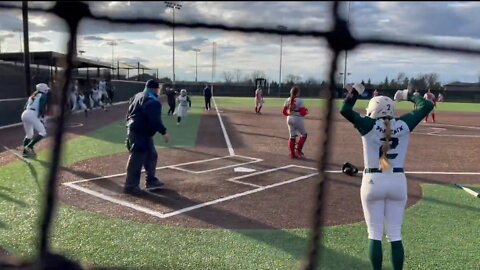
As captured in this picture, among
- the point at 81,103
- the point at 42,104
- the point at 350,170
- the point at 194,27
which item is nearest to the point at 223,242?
the point at 194,27

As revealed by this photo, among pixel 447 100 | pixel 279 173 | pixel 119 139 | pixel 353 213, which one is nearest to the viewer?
pixel 353 213

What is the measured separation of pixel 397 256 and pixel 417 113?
132 cm

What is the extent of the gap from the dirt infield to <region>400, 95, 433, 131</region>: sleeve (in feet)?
2.13

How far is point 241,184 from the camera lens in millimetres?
7266

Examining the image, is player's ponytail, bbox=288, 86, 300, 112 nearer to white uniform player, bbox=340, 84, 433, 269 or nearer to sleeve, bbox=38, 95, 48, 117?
white uniform player, bbox=340, 84, 433, 269

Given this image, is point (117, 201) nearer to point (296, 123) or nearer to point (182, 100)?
point (296, 123)

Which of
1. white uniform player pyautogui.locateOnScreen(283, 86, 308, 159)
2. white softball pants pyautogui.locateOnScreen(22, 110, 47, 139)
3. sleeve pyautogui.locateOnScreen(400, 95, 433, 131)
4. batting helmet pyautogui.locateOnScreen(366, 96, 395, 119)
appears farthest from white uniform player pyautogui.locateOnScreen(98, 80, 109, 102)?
batting helmet pyautogui.locateOnScreen(366, 96, 395, 119)

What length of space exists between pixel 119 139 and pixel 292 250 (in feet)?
30.4

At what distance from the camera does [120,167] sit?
8555mm

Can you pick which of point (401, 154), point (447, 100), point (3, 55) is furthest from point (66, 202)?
point (447, 100)

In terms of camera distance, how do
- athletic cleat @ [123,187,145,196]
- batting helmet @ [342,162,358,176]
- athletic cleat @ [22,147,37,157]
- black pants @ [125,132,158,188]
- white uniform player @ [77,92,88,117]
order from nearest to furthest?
1. black pants @ [125,132,158,188]
2. athletic cleat @ [123,187,145,196]
3. batting helmet @ [342,162,358,176]
4. athletic cleat @ [22,147,37,157]
5. white uniform player @ [77,92,88,117]

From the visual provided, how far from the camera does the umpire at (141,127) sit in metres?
6.17

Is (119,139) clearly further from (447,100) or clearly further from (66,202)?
(447,100)

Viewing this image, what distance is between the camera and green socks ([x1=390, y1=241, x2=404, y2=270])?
364 centimetres
